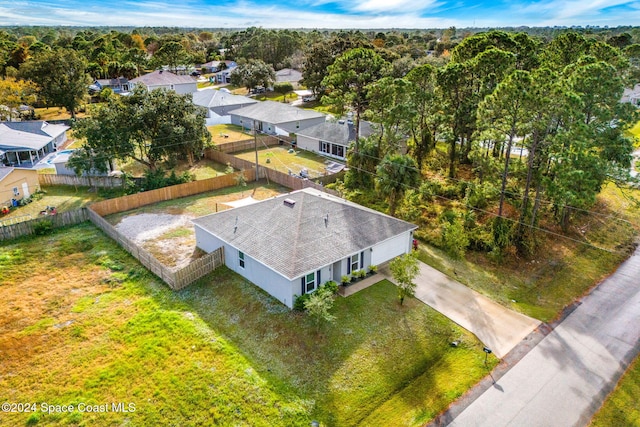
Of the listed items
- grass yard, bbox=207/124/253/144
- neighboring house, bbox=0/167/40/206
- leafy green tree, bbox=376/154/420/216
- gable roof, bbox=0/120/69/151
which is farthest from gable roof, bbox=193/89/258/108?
leafy green tree, bbox=376/154/420/216

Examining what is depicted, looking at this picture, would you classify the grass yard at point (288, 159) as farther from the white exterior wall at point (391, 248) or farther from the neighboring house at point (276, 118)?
the white exterior wall at point (391, 248)

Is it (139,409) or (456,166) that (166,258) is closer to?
(139,409)

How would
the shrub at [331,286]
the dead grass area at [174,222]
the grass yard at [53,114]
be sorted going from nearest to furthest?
the shrub at [331,286], the dead grass area at [174,222], the grass yard at [53,114]

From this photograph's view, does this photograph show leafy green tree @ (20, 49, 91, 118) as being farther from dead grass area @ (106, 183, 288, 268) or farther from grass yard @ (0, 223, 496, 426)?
grass yard @ (0, 223, 496, 426)

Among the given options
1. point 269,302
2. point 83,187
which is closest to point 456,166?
point 269,302

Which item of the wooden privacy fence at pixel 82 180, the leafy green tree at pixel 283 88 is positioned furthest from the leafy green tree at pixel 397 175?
the leafy green tree at pixel 283 88
